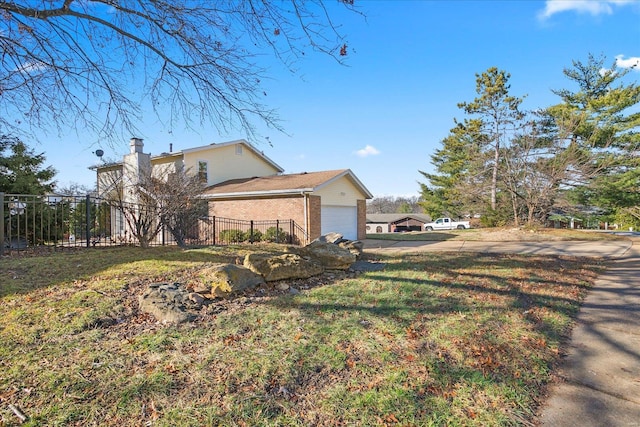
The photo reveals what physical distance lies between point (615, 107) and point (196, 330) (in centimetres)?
2700

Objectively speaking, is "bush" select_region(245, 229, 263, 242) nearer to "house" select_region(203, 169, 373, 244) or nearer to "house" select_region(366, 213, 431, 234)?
"house" select_region(203, 169, 373, 244)

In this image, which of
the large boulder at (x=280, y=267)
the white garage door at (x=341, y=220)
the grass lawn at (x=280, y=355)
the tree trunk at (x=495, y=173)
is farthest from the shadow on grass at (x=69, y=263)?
the tree trunk at (x=495, y=173)

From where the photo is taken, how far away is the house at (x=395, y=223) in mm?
55906

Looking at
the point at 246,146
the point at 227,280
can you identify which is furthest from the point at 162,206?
the point at 246,146

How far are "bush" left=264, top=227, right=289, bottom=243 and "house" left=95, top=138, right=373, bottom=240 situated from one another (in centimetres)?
74

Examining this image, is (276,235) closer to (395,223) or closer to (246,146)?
(246,146)

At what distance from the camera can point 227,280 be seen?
15.7 feet

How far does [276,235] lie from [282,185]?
2617mm

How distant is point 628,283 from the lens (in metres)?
6.45

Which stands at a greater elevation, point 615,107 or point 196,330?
point 615,107

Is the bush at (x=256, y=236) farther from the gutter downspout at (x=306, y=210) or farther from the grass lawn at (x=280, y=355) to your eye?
the grass lawn at (x=280, y=355)

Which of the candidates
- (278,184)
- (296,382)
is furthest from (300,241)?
(296,382)

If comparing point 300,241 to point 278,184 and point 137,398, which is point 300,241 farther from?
point 137,398

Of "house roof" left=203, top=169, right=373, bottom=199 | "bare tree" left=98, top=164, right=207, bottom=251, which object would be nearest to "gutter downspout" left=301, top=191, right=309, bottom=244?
"house roof" left=203, top=169, right=373, bottom=199
